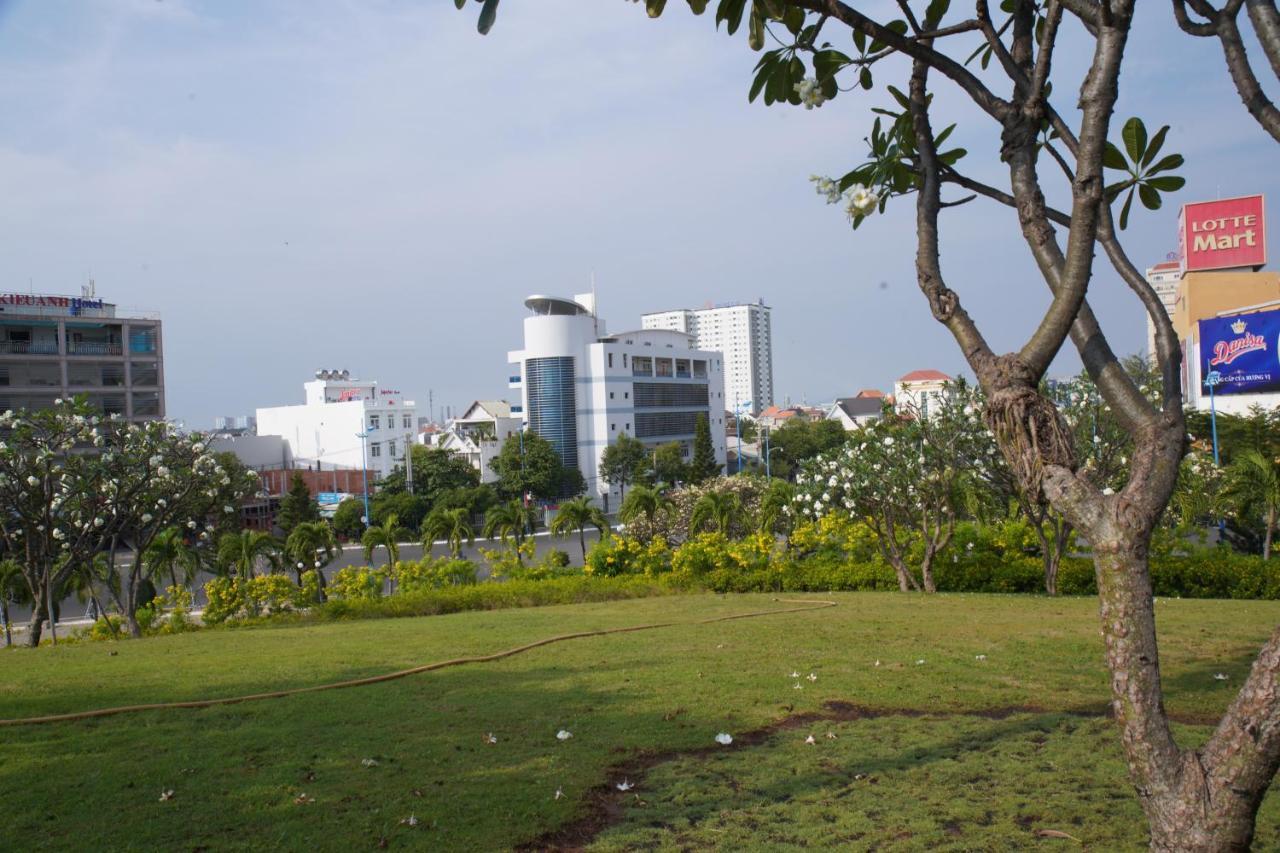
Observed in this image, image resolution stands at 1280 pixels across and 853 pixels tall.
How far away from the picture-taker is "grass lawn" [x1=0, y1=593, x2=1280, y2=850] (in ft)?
13.6

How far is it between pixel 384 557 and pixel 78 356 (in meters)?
19.0

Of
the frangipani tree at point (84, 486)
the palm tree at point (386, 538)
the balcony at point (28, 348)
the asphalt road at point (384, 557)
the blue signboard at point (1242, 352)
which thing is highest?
the balcony at point (28, 348)

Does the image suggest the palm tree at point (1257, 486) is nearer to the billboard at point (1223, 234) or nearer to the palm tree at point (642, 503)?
the palm tree at point (642, 503)

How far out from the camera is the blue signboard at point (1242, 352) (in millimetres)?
44031

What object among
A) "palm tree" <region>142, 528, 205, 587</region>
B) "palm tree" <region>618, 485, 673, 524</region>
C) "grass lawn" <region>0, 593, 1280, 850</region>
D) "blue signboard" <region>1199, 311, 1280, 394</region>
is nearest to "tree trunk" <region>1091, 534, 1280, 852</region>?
"grass lawn" <region>0, 593, 1280, 850</region>

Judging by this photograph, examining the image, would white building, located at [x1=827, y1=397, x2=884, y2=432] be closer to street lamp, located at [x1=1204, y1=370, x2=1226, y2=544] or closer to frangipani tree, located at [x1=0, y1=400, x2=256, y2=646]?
street lamp, located at [x1=1204, y1=370, x2=1226, y2=544]

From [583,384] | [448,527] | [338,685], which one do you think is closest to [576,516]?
[448,527]

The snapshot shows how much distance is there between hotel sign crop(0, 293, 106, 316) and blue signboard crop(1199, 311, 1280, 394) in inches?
1941

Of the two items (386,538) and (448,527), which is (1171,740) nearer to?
(386,538)

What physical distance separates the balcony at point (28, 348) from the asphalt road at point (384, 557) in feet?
51.6

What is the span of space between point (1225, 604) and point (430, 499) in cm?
3918

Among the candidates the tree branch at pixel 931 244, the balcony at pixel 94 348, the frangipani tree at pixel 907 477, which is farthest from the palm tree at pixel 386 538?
the balcony at pixel 94 348

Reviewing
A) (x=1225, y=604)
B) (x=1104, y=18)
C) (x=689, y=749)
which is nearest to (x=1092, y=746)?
(x=689, y=749)

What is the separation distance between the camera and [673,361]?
65.7 metres
